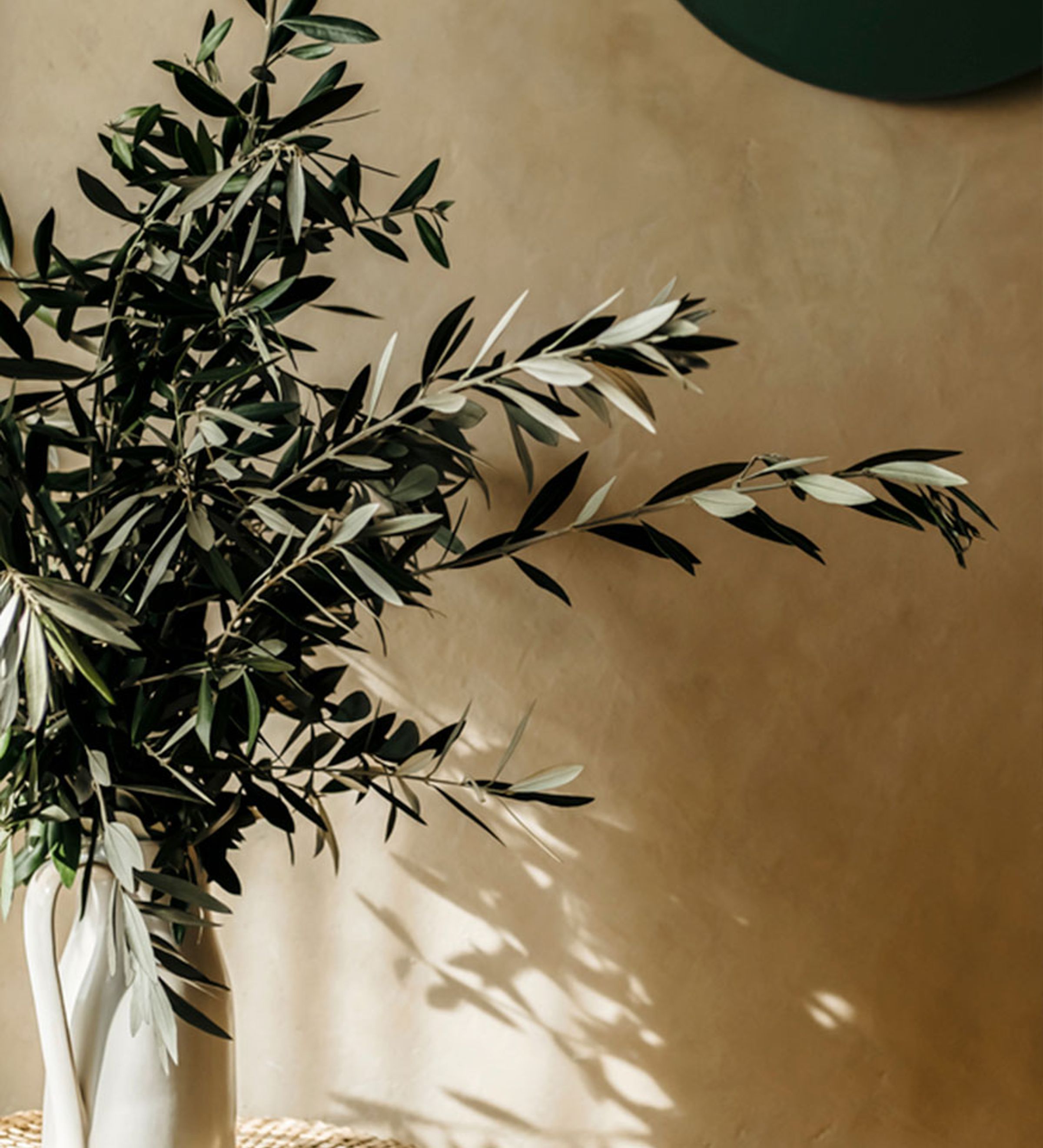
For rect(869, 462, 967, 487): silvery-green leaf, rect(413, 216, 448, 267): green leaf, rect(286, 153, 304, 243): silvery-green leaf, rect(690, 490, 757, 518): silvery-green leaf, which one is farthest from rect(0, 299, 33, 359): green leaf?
rect(869, 462, 967, 487): silvery-green leaf

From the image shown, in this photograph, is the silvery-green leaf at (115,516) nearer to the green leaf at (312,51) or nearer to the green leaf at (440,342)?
the green leaf at (440,342)

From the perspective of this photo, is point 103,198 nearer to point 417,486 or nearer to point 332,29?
point 332,29

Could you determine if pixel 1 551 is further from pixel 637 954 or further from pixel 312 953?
pixel 637 954

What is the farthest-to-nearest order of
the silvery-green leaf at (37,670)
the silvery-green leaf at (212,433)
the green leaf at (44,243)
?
the green leaf at (44,243) < the silvery-green leaf at (212,433) < the silvery-green leaf at (37,670)

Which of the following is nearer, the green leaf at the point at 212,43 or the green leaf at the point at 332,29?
the green leaf at the point at 332,29

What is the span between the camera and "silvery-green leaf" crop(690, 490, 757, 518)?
84 centimetres

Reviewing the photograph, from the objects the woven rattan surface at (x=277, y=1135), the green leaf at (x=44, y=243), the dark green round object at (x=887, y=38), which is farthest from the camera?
the dark green round object at (x=887, y=38)

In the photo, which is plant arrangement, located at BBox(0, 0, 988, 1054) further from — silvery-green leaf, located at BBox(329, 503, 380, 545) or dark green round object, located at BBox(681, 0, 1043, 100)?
dark green round object, located at BBox(681, 0, 1043, 100)

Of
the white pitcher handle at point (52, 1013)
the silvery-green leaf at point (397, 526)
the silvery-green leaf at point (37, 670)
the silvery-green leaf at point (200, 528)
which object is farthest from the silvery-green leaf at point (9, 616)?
the white pitcher handle at point (52, 1013)

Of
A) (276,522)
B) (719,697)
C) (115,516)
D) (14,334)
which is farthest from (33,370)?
(719,697)

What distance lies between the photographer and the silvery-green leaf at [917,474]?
2.75 feet

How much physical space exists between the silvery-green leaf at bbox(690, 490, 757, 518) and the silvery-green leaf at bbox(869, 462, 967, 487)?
0.37 ft

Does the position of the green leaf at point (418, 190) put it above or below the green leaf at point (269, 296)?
above

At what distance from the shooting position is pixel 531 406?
800mm
